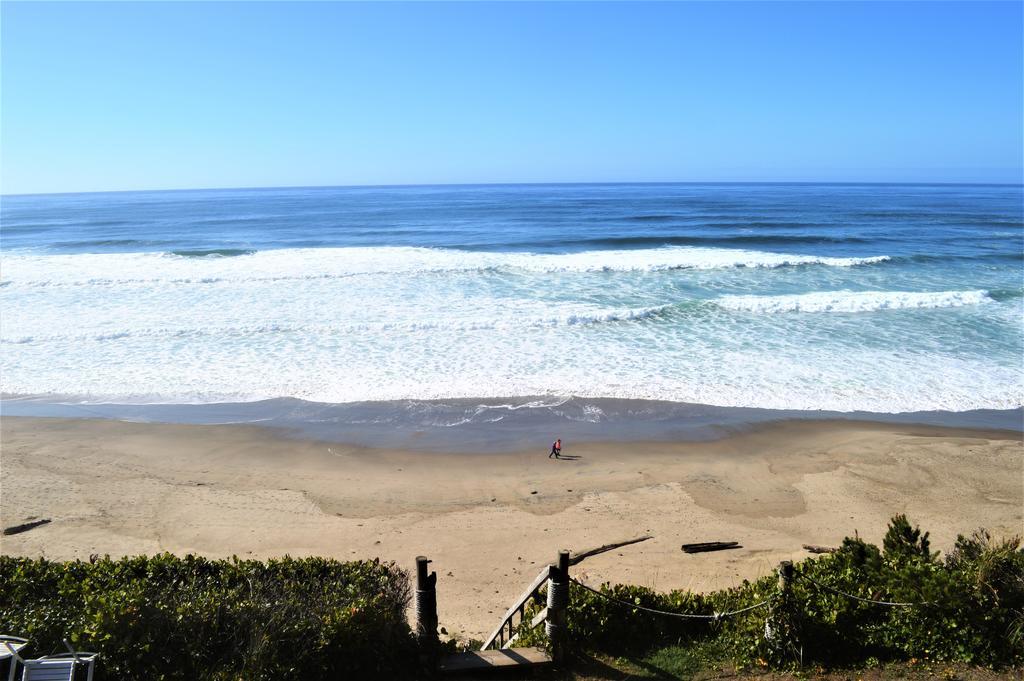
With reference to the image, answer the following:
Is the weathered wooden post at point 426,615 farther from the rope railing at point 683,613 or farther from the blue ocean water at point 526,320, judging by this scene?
the blue ocean water at point 526,320

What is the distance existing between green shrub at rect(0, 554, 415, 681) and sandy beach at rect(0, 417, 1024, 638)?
80.1 inches

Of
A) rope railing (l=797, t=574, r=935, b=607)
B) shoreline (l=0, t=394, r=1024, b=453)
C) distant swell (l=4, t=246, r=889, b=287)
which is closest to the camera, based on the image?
rope railing (l=797, t=574, r=935, b=607)

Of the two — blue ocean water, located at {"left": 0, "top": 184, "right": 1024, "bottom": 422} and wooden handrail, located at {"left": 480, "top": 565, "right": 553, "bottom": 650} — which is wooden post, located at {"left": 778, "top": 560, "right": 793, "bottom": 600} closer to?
wooden handrail, located at {"left": 480, "top": 565, "right": 553, "bottom": 650}

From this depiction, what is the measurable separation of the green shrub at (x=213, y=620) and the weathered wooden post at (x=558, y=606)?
1.38 meters

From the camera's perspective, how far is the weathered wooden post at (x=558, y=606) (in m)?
6.45

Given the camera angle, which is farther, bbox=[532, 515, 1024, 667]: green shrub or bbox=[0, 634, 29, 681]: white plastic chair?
bbox=[532, 515, 1024, 667]: green shrub

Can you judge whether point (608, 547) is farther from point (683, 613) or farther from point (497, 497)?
point (683, 613)

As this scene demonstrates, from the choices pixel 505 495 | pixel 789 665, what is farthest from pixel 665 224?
pixel 789 665

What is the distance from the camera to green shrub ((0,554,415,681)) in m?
5.75

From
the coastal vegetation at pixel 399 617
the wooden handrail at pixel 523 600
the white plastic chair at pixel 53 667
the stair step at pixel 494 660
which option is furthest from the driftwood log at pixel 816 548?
the white plastic chair at pixel 53 667

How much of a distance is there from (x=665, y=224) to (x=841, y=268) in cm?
2084

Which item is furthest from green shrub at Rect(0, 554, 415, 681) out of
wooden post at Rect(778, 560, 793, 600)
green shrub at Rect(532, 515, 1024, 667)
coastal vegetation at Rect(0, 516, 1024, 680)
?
wooden post at Rect(778, 560, 793, 600)

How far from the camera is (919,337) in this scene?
814 inches

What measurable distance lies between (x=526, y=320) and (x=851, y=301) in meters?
12.6
